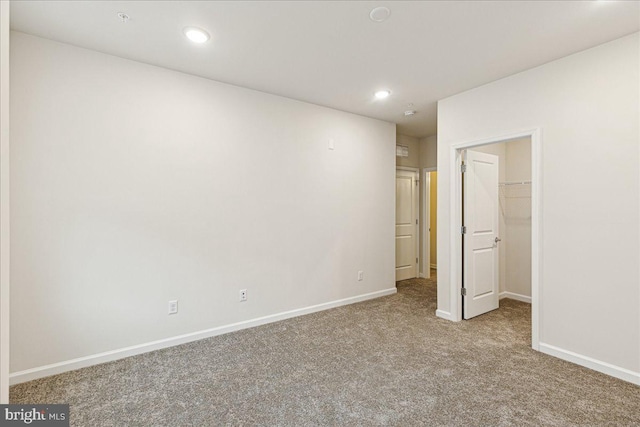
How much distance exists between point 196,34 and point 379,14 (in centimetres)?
143

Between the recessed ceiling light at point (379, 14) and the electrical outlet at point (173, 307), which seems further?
the electrical outlet at point (173, 307)

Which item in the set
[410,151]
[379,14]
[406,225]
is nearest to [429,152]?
[410,151]

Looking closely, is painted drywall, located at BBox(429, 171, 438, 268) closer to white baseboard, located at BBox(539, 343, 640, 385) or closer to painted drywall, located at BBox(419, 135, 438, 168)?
painted drywall, located at BBox(419, 135, 438, 168)

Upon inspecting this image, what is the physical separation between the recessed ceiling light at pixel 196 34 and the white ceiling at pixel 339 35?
62mm

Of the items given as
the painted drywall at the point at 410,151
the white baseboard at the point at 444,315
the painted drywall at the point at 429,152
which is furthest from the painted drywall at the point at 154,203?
the painted drywall at the point at 429,152

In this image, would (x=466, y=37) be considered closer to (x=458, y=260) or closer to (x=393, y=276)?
(x=458, y=260)

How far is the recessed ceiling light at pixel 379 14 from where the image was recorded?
6.86 ft

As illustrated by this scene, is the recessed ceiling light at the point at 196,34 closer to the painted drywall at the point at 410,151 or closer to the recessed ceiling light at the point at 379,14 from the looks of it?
the recessed ceiling light at the point at 379,14

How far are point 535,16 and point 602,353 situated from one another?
8.91ft

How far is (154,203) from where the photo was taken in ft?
9.61

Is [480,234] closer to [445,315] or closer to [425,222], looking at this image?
[445,315]

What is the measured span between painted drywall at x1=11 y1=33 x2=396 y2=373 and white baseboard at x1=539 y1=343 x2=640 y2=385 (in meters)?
2.33

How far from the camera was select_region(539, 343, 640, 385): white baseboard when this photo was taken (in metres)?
2.35

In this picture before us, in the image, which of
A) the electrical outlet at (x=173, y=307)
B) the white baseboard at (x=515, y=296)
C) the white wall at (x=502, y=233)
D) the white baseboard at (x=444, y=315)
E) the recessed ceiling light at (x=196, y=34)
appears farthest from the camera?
the white wall at (x=502, y=233)
